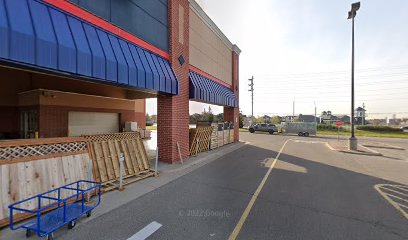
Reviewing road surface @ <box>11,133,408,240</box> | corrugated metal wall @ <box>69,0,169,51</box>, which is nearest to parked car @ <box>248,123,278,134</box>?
road surface @ <box>11,133,408,240</box>

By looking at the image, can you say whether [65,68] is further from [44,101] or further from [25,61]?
[44,101]

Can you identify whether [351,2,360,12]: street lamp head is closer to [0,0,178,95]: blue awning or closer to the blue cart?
[0,0,178,95]: blue awning

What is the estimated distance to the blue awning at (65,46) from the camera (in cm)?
451

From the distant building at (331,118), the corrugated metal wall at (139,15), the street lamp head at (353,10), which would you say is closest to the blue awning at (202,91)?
the corrugated metal wall at (139,15)

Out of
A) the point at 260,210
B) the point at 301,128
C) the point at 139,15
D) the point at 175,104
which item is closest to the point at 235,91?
the point at 175,104

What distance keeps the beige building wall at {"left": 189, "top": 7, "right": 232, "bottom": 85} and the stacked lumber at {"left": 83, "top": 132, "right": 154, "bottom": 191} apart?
691cm

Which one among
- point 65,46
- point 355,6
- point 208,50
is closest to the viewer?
point 65,46

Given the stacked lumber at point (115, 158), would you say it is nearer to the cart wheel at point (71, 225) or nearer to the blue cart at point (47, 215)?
the blue cart at point (47, 215)

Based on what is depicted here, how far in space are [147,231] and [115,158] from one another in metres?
3.75

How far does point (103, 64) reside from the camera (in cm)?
650

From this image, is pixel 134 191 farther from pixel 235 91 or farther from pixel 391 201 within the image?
pixel 235 91

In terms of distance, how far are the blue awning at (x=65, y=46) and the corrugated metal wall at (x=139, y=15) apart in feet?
2.15

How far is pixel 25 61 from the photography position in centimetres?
469

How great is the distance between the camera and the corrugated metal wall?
716 cm
